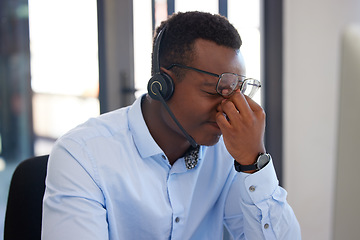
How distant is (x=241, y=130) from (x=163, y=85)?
0.24m

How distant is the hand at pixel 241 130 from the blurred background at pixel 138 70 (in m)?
0.26

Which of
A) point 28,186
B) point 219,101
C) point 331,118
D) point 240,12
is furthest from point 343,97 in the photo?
point 240,12

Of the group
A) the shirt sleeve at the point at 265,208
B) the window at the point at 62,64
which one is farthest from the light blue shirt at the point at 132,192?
the window at the point at 62,64

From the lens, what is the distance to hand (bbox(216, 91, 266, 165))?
104 centimetres

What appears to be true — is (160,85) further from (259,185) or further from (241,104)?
(259,185)

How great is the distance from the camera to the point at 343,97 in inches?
23.4

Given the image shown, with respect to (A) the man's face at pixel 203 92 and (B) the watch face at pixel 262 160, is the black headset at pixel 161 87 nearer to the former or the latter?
(A) the man's face at pixel 203 92

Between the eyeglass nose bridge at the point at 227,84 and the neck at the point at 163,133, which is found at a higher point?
the eyeglass nose bridge at the point at 227,84

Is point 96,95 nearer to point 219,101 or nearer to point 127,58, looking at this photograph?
point 127,58

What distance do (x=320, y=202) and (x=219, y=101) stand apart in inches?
61.7

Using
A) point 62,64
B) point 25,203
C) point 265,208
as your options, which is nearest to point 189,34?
point 265,208

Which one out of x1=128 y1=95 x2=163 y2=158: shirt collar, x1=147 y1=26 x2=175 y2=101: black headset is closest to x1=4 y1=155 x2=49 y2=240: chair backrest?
x1=128 y1=95 x2=163 y2=158: shirt collar

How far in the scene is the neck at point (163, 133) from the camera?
1157 millimetres

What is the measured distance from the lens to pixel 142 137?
1.10m
